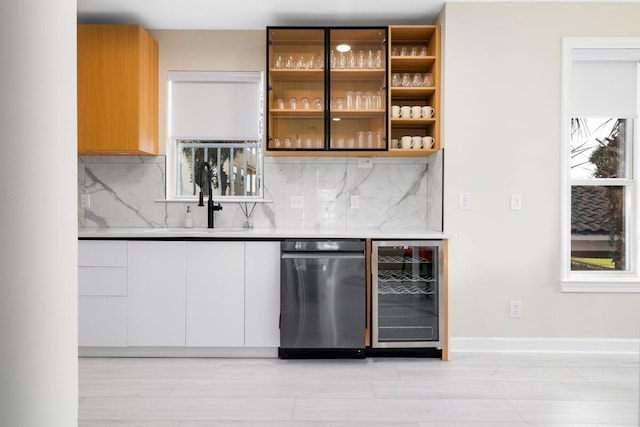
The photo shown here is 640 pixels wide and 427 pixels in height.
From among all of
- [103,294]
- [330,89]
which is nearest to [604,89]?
[330,89]

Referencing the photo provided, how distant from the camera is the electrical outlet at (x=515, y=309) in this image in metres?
3.28

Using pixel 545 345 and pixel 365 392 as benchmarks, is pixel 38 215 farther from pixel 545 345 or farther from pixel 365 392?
pixel 545 345

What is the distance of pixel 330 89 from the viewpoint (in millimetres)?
3461

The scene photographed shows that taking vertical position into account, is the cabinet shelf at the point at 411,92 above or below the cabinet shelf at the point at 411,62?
below

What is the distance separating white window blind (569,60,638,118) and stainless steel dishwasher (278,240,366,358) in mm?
2036

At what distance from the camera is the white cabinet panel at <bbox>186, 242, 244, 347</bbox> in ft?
10.2

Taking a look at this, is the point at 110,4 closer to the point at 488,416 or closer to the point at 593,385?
the point at 488,416

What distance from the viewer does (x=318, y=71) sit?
3449mm

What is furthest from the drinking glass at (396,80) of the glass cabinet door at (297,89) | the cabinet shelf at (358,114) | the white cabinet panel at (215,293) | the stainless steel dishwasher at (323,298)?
the white cabinet panel at (215,293)

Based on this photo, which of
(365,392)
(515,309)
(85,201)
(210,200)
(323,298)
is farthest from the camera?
(85,201)

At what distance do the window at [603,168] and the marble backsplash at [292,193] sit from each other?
3.72ft

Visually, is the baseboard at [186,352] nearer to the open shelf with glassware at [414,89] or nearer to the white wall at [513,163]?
the white wall at [513,163]

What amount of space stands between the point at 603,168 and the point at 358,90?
1961 millimetres

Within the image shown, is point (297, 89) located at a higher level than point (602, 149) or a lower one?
higher
